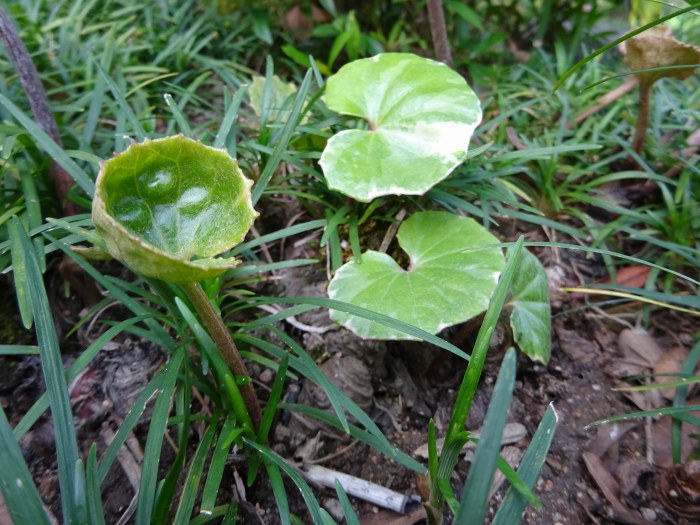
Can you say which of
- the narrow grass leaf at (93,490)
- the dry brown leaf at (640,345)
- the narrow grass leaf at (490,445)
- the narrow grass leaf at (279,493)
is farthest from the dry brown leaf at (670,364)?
the narrow grass leaf at (93,490)

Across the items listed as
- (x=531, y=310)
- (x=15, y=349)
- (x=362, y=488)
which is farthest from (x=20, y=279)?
(x=531, y=310)

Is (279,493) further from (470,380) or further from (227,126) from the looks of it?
(227,126)

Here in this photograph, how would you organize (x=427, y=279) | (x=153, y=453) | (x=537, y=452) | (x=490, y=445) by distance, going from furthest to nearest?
(x=427, y=279) < (x=153, y=453) < (x=537, y=452) < (x=490, y=445)

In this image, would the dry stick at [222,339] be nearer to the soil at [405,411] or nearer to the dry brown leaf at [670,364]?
the soil at [405,411]

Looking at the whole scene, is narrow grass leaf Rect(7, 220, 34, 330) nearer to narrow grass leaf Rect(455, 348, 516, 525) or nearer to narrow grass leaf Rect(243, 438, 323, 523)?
narrow grass leaf Rect(243, 438, 323, 523)

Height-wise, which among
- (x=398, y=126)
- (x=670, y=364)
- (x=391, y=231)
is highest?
(x=398, y=126)
